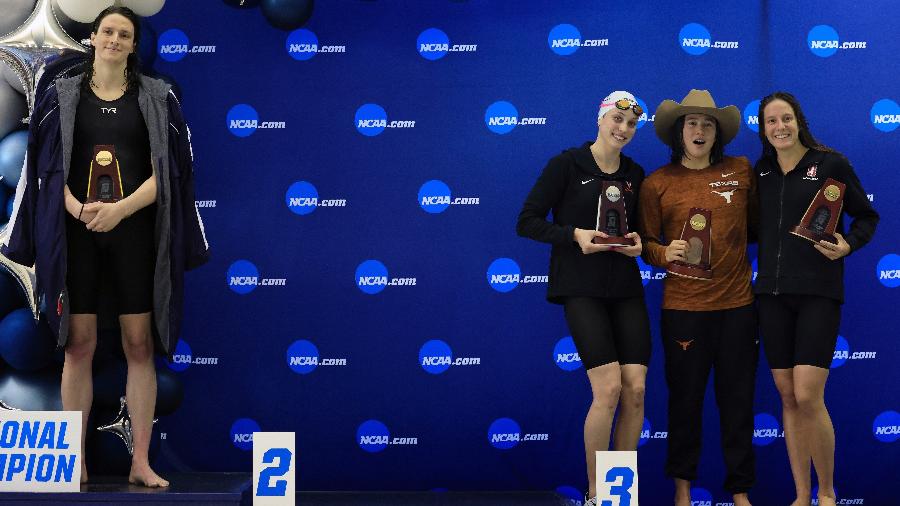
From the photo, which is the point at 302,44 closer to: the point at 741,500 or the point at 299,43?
the point at 299,43

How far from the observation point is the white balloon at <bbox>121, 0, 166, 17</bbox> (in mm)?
3939

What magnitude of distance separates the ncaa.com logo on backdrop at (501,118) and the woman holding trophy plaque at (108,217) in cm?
156

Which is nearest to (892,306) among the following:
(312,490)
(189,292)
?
(312,490)

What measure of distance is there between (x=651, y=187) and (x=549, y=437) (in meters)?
1.37

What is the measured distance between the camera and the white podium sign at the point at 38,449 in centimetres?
323

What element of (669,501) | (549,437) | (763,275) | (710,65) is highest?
(710,65)

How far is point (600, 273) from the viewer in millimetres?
3623

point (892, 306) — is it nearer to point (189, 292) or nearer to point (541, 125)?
point (541, 125)

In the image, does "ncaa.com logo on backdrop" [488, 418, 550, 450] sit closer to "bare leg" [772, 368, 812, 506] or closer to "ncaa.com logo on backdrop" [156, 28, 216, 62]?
"bare leg" [772, 368, 812, 506]

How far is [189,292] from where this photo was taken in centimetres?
448

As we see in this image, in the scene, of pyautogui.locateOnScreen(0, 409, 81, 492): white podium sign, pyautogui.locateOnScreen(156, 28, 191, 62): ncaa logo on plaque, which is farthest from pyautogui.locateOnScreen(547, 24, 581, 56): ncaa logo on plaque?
pyautogui.locateOnScreen(0, 409, 81, 492): white podium sign

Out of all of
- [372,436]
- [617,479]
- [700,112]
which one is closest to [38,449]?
[372,436]

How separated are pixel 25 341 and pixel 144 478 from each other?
2.55ft

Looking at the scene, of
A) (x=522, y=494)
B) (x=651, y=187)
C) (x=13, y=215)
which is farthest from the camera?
(x=522, y=494)
